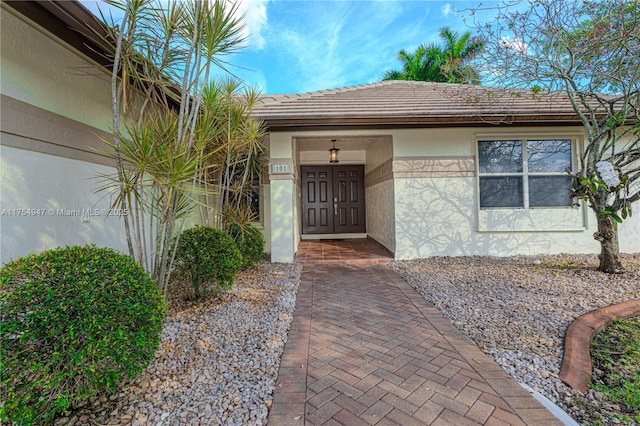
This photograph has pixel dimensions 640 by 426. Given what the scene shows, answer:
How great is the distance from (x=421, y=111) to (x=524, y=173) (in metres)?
2.68

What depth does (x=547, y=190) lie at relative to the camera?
241 inches

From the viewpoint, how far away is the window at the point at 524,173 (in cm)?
609

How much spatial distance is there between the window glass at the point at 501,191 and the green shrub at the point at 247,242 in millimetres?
4785

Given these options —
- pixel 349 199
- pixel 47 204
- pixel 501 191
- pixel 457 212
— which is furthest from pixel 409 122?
pixel 47 204

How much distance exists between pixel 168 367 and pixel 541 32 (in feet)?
20.5

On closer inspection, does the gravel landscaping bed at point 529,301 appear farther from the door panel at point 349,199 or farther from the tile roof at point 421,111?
the door panel at point 349,199

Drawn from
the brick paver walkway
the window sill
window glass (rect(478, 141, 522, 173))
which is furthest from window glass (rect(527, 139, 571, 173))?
the brick paver walkway

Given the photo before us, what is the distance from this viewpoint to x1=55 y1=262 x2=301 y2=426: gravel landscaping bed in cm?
170

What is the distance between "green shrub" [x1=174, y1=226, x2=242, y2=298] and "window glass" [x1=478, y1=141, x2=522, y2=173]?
5.51 meters

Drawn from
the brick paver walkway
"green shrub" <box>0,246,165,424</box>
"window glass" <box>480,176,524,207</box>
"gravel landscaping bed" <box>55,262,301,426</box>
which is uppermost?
"window glass" <box>480,176,524,207</box>

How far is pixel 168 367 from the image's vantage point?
2.18 m

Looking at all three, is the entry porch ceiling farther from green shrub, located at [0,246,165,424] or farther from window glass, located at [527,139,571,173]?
Answer: green shrub, located at [0,246,165,424]

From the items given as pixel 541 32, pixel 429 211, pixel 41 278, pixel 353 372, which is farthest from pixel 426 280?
pixel 41 278

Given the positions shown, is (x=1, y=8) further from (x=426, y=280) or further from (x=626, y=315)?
(x=626, y=315)
